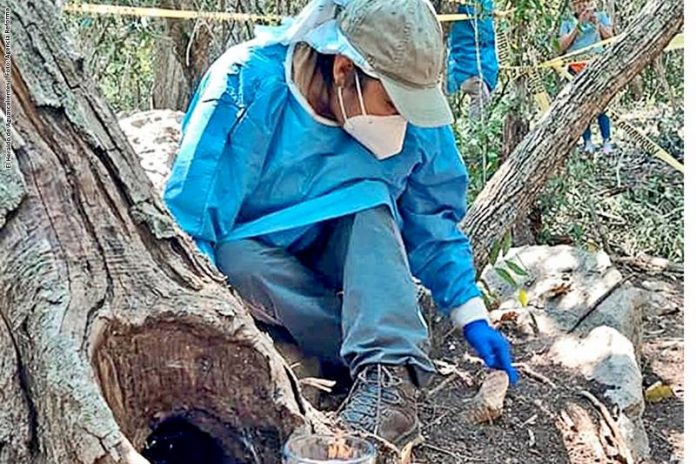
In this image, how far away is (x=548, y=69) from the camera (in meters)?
3.25

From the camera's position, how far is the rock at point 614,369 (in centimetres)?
199

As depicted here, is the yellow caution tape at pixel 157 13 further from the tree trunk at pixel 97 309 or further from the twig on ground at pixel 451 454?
the tree trunk at pixel 97 309

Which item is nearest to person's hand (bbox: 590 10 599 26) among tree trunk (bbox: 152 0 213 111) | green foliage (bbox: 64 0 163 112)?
tree trunk (bbox: 152 0 213 111)

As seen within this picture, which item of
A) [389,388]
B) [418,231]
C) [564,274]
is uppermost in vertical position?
[418,231]

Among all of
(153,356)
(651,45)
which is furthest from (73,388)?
A: (651,45)

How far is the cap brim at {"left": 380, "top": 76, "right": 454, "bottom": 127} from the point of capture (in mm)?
1627

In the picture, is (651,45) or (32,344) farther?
(651,45)

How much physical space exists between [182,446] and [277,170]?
589mm

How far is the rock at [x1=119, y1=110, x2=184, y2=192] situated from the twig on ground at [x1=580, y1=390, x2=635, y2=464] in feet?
3.02

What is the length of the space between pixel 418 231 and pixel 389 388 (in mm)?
374

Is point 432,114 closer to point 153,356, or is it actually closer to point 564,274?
point 153,356

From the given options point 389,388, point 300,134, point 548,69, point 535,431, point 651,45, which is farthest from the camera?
point 548,69

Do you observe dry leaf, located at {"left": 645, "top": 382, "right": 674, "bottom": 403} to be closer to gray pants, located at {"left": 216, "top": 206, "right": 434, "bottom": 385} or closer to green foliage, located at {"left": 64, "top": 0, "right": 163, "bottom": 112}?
gray pants, located at {"left": 216, "top": 206, "right": 434, "bottom": 385}

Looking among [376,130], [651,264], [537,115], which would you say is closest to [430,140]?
[376,130]
